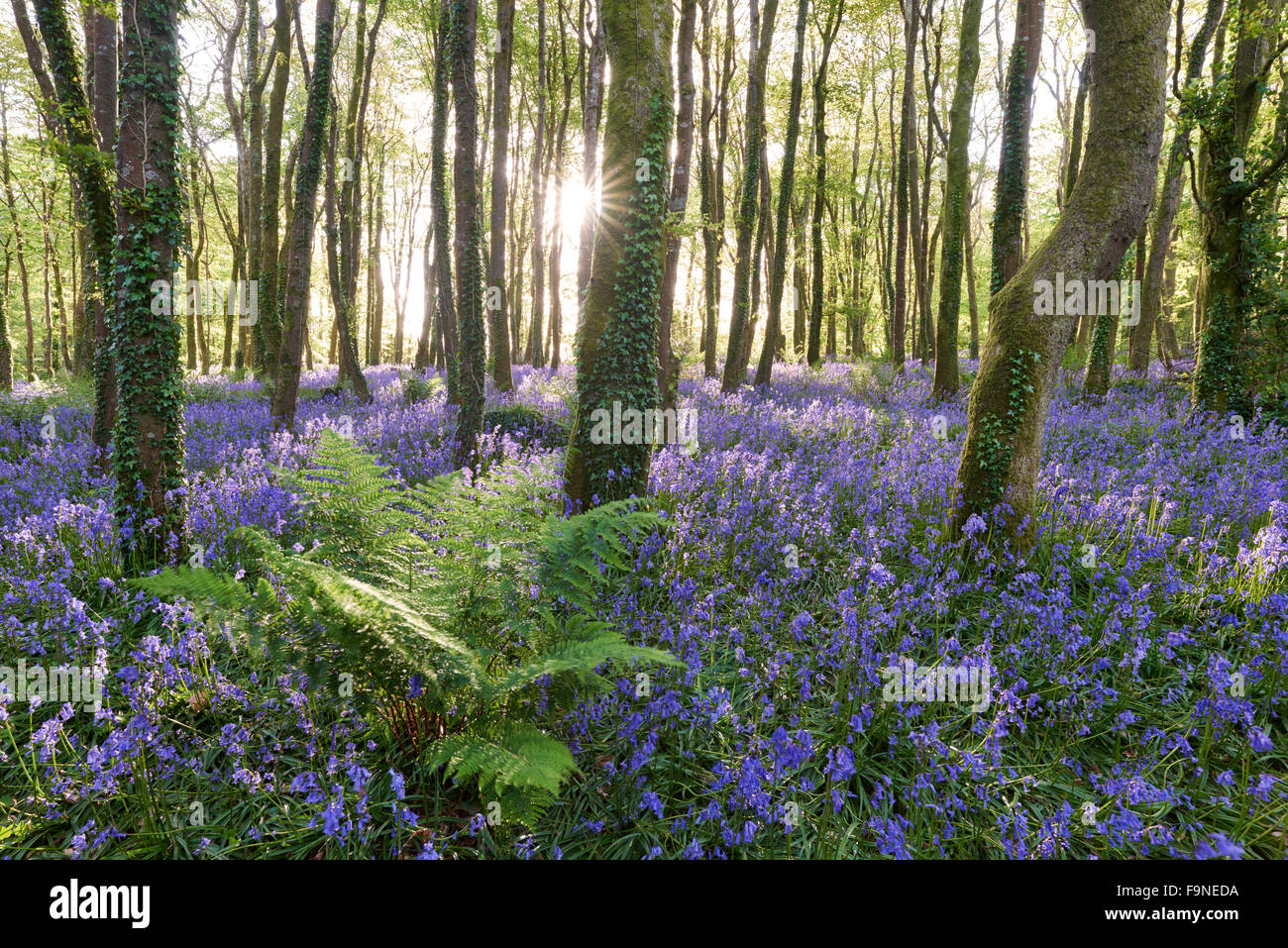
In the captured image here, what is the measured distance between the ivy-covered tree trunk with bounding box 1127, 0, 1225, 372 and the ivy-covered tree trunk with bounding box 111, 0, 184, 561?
39.2ft

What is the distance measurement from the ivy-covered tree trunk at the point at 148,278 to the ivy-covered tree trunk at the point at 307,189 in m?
4.55

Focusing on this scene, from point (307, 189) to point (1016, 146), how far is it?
981 cm

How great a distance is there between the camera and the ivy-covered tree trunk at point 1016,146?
25.2ft

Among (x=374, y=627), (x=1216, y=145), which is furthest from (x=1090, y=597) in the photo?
(x=1216, y=145)

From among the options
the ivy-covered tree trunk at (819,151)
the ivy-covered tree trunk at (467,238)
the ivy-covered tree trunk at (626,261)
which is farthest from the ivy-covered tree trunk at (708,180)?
the ivy-covered tree trunk at (626,261)

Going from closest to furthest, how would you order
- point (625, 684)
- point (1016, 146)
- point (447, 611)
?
1. point (447, 611)
2. point (625, 684)
3. point (1016, 146)

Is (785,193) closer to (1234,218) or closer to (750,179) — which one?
(750,179)

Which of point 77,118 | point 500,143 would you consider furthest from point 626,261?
point 500,143

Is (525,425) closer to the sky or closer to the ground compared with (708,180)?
closer to the ground

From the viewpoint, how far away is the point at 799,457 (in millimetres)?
6887

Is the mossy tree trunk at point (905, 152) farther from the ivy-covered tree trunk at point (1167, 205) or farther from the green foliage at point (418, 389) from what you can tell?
the green foliage at point (418, 389)

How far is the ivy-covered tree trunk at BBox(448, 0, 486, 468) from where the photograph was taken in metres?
7.21

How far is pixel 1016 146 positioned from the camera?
784 cm

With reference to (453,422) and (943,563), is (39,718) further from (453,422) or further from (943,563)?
(453,422)
